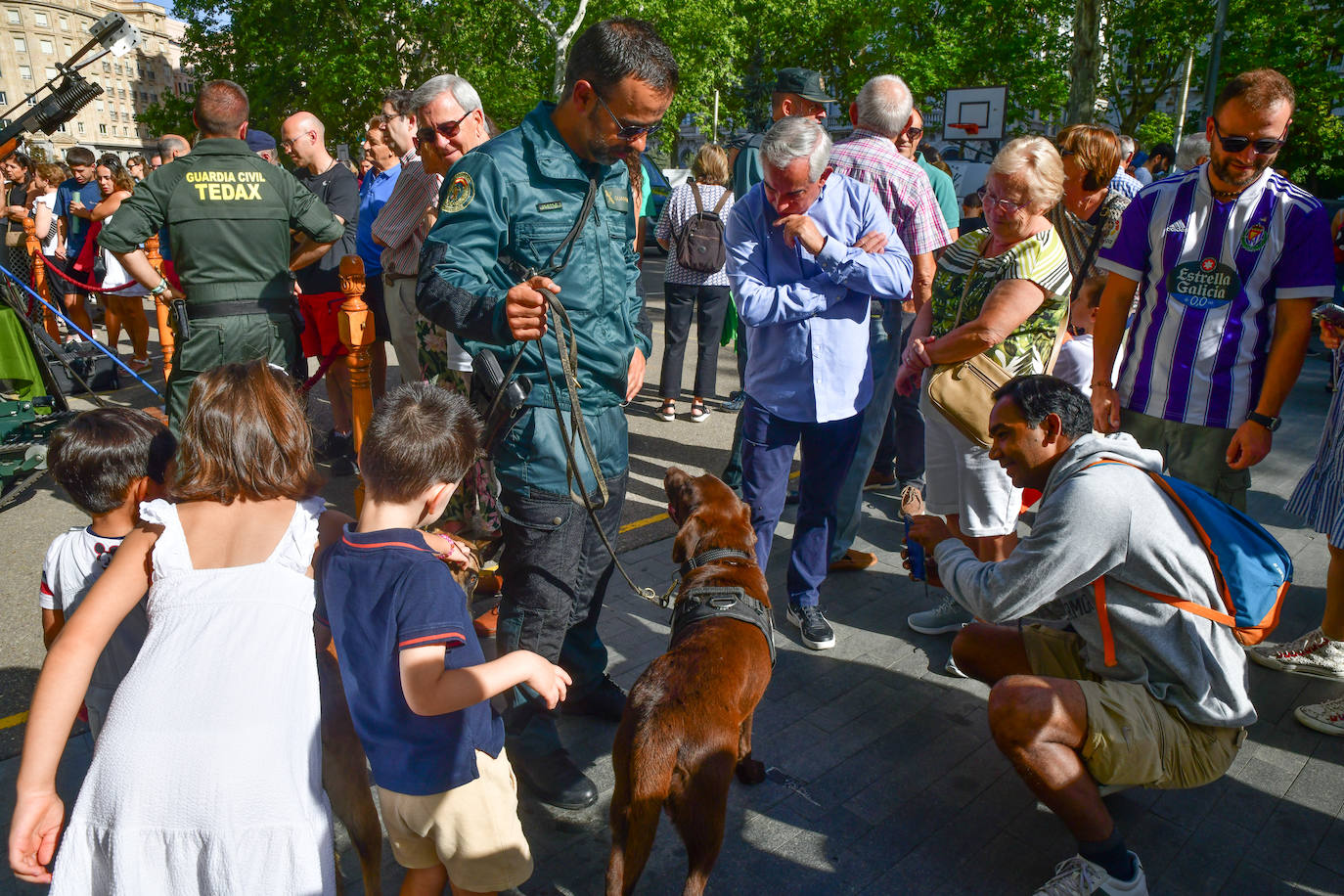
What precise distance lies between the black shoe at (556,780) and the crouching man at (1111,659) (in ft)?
4.22

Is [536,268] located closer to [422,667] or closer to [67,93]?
[422,667]

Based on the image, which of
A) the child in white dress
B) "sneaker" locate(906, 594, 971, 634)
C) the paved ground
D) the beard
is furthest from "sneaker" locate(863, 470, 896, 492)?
the child in white dress

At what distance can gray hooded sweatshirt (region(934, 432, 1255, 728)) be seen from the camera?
240 cm

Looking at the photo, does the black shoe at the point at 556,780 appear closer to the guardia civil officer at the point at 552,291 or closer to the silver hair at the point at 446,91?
the guardia civil officer at the point at 552,291

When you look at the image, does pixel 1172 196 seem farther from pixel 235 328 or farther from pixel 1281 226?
pixel 235 328

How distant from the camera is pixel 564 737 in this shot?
3.14 metres

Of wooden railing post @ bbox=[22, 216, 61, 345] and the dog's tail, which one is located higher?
wooden railing post @ bbox=[22, 216, 61, 345]

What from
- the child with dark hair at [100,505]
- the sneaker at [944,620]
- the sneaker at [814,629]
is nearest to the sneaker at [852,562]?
the sneaker at [944,620]

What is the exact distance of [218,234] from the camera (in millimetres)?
4285

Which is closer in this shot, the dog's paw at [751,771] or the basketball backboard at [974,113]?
the dog's paw at [751,771]

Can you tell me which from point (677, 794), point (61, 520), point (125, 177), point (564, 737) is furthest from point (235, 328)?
point (125, 177)

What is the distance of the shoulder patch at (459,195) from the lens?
249 cm

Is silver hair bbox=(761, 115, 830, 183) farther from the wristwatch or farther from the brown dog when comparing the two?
the wristwatch

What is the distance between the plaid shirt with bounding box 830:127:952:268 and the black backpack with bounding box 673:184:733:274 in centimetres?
228
